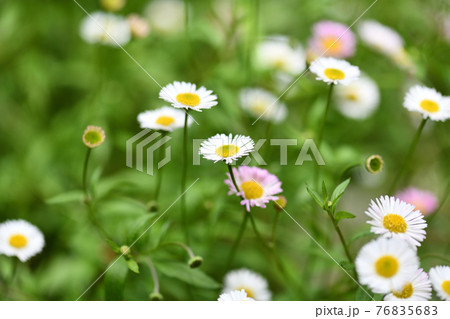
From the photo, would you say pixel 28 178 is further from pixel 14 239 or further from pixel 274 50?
pixel 274 50

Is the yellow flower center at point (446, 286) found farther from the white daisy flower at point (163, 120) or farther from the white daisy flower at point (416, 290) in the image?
the white daisy flower at point (163, 120)

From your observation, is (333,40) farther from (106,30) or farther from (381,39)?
(106,30)

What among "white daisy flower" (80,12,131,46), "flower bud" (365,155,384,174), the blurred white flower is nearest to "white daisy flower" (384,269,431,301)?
"flower bud" (365,155,384,174)

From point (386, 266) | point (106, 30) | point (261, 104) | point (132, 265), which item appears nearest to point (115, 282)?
point (132, 265)

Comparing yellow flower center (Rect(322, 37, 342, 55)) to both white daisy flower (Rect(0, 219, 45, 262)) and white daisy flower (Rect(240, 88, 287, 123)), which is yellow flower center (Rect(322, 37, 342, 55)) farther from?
white daisy flower (Rect(0, 219, 45, 262))
